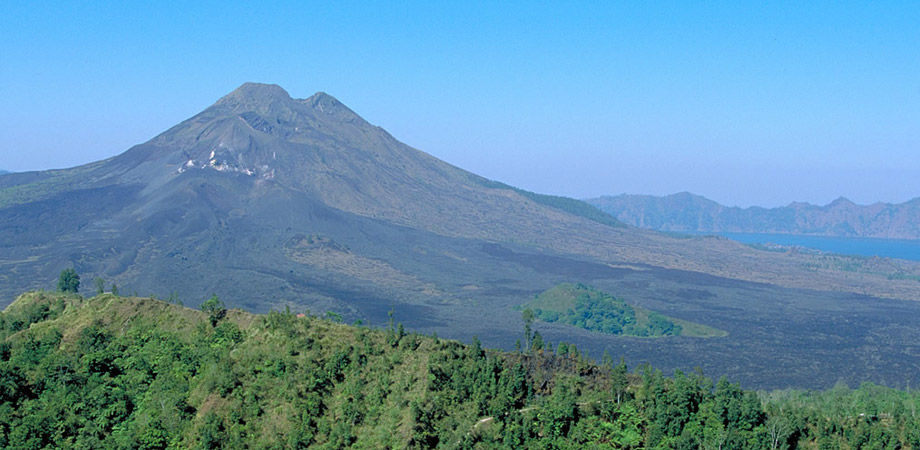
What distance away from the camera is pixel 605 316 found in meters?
94.7

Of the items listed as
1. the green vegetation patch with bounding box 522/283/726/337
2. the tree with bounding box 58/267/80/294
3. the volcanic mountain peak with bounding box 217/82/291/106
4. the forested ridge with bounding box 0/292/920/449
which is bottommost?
the green vegetation patch with bounding box 522/283/726/337

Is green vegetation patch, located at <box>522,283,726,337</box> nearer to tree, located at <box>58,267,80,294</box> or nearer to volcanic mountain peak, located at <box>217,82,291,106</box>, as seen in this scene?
tree, located at <box>58,267,80,294</box>

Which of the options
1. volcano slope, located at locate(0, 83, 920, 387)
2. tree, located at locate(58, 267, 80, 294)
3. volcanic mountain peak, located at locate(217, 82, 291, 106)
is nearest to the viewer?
tree, located at locate(58, 267, 80, 294)

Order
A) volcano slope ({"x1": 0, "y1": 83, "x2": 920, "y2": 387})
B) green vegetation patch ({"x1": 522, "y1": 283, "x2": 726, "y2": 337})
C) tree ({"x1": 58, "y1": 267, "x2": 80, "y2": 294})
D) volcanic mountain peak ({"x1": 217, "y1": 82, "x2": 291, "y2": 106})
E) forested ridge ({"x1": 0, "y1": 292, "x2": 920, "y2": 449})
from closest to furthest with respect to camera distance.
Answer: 1. forested ridge ({"x1": 0, "y1": 292, "x2": 920, "y2": 449})
2. tree ({"x1": 58, "y1": 267, "x2": 80, "y2": 294})
3. volcano slope ({"x1": 0, "y1": 83, "x2": 920, "y2": 387})
4. green vegetation patch ({"x1": 522, "y1": 283, "x2": 726, "y2": 337})
5. volcanic mountain peak ({"x1": 217, "y1": 82, "x2": 291, "y2": 106})

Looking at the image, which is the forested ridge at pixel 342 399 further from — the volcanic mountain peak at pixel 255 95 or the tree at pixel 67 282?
the volcanic mountain peak at pixel 255 95

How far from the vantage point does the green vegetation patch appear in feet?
301

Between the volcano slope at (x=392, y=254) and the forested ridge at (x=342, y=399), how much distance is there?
36567 mm

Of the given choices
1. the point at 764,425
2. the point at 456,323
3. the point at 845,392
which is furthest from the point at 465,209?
the point at 764,425

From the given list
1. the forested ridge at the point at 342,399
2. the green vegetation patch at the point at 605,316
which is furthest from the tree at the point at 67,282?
the green vegetation patch at the point at 605,316

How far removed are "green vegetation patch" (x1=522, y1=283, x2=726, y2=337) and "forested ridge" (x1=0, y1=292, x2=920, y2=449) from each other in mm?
53096

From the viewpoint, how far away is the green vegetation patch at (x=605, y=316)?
9175cm

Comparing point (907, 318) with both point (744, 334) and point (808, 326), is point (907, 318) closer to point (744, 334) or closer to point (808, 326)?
point (808, 326)

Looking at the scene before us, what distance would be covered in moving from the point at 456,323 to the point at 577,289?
823 inches

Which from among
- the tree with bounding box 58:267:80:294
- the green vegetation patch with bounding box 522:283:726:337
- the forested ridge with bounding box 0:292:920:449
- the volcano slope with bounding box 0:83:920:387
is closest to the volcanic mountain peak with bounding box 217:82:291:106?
the volcano slope with bounding box 0:83:920:387
